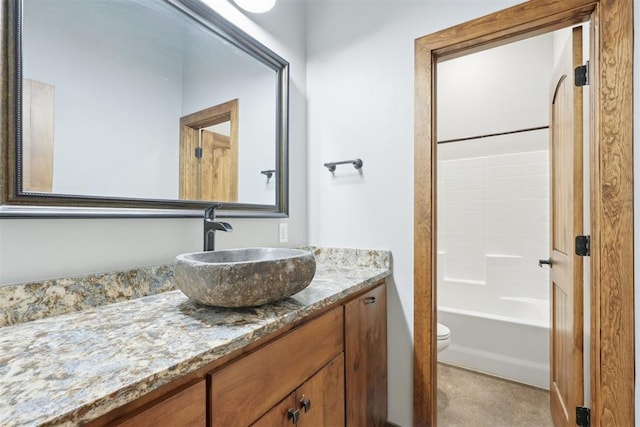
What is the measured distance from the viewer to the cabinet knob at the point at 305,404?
3.06 ft

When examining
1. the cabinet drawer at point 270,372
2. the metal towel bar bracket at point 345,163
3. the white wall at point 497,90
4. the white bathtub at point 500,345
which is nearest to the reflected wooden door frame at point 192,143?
the metal towel bar bracket at point 345,163

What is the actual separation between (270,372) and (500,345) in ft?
6.43

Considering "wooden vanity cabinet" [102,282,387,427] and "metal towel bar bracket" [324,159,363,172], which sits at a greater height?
"metal towel bar bracket" [324,159,363,172]

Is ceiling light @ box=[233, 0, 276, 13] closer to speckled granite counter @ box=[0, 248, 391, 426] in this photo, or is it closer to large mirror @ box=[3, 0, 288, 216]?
large mirror @ box=[3, 0, 288, 216]

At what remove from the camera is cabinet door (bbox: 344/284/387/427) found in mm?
1216

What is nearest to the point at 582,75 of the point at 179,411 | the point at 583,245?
the point at 583,245

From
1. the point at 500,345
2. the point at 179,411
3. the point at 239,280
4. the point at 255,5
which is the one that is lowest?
the point at 500,345

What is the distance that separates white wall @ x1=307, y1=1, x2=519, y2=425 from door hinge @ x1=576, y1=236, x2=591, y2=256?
65 cm

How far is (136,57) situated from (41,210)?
0.59 meters

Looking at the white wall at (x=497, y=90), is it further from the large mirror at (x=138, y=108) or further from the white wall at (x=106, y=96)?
the white wall at (x=106, y=96)

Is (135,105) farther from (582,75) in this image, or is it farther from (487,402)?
(487,402)

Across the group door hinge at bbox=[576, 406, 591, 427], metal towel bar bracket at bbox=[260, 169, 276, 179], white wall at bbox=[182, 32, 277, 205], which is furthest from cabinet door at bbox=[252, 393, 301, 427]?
door hinge at bbox=[576, 406, 591, 427]

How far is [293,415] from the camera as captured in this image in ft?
2.93

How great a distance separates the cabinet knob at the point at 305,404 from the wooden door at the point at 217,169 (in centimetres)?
82
